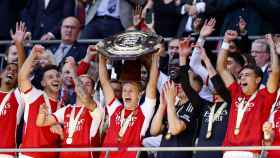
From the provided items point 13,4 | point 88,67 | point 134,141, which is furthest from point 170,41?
point 13,4

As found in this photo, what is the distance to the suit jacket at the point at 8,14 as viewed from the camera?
17.2m

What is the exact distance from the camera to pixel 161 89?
13.9 meters

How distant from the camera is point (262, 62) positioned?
1432cm

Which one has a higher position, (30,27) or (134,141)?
(30,27)

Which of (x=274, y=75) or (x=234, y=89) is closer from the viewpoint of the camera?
(x=274, y=75)

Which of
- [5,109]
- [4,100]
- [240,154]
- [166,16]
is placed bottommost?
[240,154]

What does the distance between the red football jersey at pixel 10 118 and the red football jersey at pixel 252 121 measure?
285cm

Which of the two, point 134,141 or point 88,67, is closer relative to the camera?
point 134,141

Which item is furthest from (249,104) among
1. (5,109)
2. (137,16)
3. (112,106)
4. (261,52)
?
(5,109)

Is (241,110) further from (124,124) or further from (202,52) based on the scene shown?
(124,124)

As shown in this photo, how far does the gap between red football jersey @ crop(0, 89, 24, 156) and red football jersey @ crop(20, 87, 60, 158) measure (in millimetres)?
350

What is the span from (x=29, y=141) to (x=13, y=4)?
13.1 ft

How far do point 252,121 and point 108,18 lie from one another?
13.2ft

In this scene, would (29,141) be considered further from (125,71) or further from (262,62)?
(262,62)
